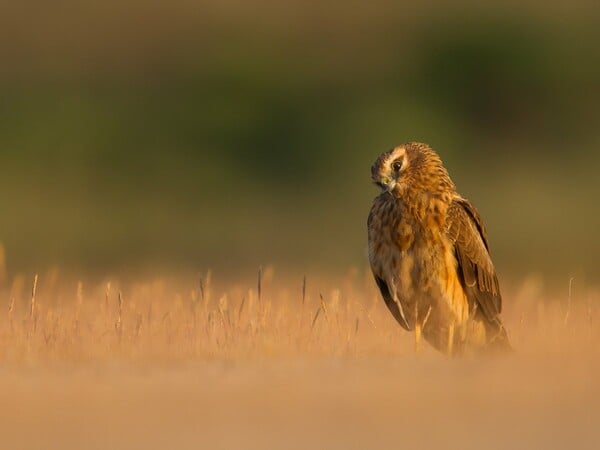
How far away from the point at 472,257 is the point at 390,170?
2.59 ft

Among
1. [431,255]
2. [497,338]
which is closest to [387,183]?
[431,255]

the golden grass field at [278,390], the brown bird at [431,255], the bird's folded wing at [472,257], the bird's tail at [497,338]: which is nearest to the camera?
the golden grass field at [278,390]

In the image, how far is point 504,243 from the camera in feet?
115

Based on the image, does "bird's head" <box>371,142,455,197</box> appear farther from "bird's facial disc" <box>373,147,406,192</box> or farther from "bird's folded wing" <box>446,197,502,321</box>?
"bird's folded wing" <box>446,197,502,321</box>

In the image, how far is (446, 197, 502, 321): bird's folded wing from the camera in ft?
38.3

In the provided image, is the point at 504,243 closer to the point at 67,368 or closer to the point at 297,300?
the point at 297,300

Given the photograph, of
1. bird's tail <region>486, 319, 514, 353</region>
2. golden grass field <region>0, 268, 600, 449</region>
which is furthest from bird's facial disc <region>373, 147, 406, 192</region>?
golden grass field <region>0, 268, 600, 449</region>

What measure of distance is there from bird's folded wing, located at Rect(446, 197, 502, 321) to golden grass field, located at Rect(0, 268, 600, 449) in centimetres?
103

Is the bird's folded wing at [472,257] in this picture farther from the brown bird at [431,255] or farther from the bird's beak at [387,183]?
the bird's beak at [387,183]

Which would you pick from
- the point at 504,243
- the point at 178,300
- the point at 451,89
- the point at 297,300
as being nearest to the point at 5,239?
the point at 504,243

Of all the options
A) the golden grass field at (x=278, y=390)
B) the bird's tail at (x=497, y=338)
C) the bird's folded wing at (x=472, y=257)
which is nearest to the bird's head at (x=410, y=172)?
the bird's folded wing at (x=472, y=257)

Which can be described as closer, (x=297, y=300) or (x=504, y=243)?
(x=297, y=300)

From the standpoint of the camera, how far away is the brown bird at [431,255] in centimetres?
1156

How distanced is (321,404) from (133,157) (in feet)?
115
